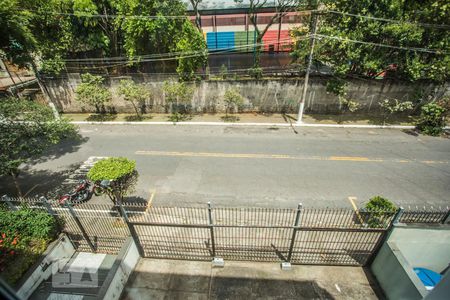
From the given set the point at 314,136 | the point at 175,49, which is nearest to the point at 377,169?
the point at 314,136

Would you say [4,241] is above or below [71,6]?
below

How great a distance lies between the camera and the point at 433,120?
17.0 metres


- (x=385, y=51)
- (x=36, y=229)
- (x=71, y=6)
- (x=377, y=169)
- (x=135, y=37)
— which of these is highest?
(x=71, y=6)

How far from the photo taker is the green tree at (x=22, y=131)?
8.97m

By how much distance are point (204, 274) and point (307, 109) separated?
1761 cm

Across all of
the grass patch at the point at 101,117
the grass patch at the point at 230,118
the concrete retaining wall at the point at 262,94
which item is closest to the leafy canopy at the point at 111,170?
the grass patch at the point at 230,118

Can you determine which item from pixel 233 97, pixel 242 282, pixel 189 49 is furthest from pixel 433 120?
pixel 189 49

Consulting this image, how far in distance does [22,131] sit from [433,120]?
83.4ft

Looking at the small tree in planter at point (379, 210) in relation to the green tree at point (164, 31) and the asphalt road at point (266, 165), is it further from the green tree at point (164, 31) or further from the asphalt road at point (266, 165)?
the green tree at point (164, 31)

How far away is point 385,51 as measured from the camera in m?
17.1

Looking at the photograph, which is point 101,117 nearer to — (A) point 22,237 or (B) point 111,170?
(B) point 111,170

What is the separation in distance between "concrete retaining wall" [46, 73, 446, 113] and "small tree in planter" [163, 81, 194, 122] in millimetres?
693

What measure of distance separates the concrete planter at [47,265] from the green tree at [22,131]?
391cm

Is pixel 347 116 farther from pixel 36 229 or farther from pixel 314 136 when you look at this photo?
pixel 36 229
